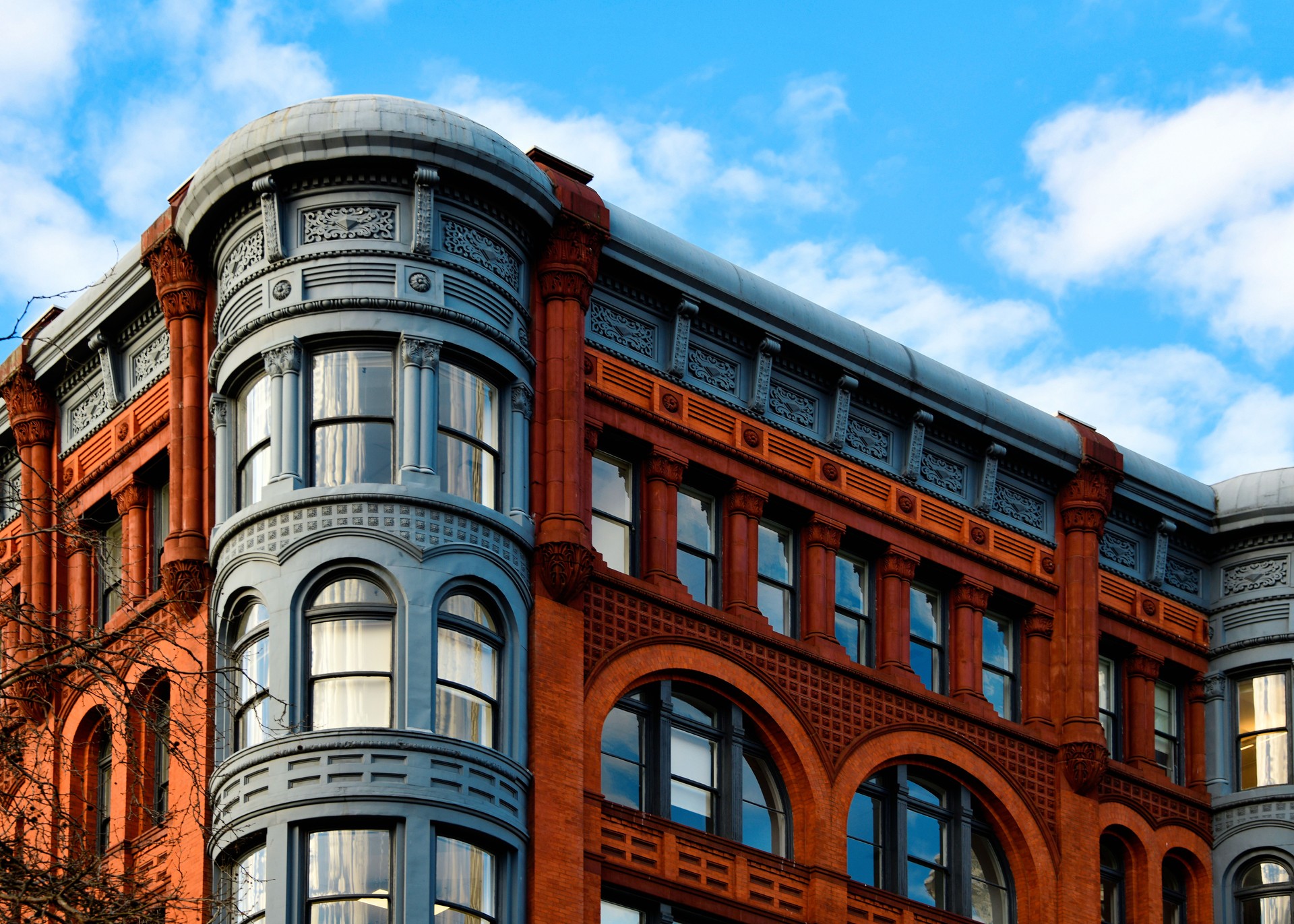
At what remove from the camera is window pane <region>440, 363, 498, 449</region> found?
124 feet

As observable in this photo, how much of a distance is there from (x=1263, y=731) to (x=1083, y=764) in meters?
5.02

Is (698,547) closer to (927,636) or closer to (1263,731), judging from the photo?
(927,636)

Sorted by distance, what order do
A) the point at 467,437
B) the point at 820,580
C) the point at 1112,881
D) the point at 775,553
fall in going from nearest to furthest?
the point at 467,437, the point at 820,580, the point at 775,553, the point at 1112,881

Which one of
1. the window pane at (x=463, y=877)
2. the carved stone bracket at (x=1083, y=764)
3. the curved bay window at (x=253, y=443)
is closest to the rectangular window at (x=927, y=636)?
the carved stone bracket at (x=1083, y=764)

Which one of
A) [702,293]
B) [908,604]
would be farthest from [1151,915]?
[702,293]

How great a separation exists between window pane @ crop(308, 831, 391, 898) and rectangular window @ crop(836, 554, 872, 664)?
32.6ft

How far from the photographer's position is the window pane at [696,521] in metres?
41.0

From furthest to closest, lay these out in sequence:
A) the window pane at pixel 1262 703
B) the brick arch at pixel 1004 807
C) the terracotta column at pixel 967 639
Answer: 1. the window pane at pixel 1262 703
2. the terracotta column at pixel 967 639
3. the brick arch at pixel 1004 807

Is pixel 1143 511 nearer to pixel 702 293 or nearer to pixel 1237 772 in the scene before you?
pixel 1237 772

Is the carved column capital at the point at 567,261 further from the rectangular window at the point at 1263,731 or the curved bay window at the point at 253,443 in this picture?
the rectangular window at the point at 1263,731

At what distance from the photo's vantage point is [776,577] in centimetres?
4188

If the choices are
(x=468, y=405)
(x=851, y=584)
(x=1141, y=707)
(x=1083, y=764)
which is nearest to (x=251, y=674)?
(x=468, y=405)

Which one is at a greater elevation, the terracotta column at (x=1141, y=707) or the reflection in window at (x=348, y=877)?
the terracotta column at (x=1141, y=707)

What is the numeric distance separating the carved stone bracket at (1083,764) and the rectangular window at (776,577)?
5296 millimetres
